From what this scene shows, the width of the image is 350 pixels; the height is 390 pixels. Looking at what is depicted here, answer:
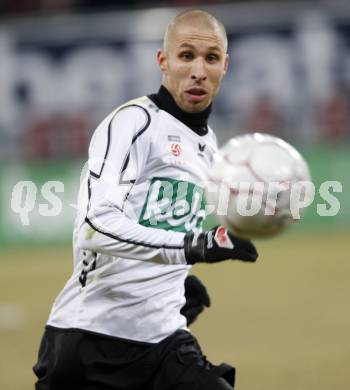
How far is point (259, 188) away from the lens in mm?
4375

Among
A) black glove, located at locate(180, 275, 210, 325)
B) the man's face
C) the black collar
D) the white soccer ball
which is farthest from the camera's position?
black glove, located at locate(180, 275, 210, 325)

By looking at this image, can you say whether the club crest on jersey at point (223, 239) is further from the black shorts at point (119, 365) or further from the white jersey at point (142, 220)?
the black shorts at point (119, 365)

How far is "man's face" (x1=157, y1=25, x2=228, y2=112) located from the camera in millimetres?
5215

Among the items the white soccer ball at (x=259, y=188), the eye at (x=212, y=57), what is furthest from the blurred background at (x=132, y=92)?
the white soccer ball at (x=259, y=188)

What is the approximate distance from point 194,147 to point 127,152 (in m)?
0.67

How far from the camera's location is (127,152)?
4.84m

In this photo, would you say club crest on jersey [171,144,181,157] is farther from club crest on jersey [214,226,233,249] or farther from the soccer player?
club crest on jersey [214,226,233,249]

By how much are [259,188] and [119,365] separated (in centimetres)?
133

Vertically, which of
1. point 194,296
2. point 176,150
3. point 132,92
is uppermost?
point 132,92

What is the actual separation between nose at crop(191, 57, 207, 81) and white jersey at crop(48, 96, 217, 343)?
0.27 metres

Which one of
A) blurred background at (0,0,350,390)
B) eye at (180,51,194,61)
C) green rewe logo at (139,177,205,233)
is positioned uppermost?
blurred background at (0,0,350,390)

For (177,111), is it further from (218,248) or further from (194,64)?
(218,248)

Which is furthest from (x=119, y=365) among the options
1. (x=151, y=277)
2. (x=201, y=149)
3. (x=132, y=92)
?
(x=132, y=92)

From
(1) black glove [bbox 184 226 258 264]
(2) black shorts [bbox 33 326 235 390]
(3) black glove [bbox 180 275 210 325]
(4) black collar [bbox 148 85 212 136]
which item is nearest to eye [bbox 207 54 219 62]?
(4) black collar [bbox 148 85 212 136]
